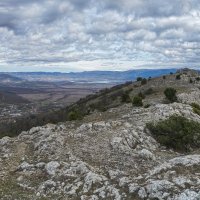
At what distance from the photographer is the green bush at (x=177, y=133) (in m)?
31.9

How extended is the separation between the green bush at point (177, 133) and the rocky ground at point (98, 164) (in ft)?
2.62

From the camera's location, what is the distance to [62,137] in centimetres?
3158

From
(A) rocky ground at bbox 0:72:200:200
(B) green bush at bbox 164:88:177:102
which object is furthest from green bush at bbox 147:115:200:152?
(B) green bush at bbox 164:88:177:102

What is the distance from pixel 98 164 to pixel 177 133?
9.09m

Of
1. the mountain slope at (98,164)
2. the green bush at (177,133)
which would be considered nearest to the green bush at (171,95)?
the mountain slope at (98,164)

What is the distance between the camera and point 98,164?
2664cm

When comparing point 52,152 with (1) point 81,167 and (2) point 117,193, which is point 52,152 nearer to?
(1) point 81,167

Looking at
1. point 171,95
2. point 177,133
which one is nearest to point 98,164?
point 177,133

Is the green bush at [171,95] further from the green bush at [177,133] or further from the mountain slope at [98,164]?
the green bush at [177,133]

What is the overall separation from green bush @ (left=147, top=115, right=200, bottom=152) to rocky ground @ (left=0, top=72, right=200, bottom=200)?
0.80m

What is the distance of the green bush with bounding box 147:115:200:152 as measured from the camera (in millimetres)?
31859

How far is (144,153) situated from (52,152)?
23.0 ft

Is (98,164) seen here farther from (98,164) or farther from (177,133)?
(177,133)

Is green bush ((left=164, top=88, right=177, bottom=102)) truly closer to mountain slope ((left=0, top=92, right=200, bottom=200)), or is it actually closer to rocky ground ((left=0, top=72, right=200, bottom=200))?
rocky ground ((left=0, top=72, right=200, bottom=200))
